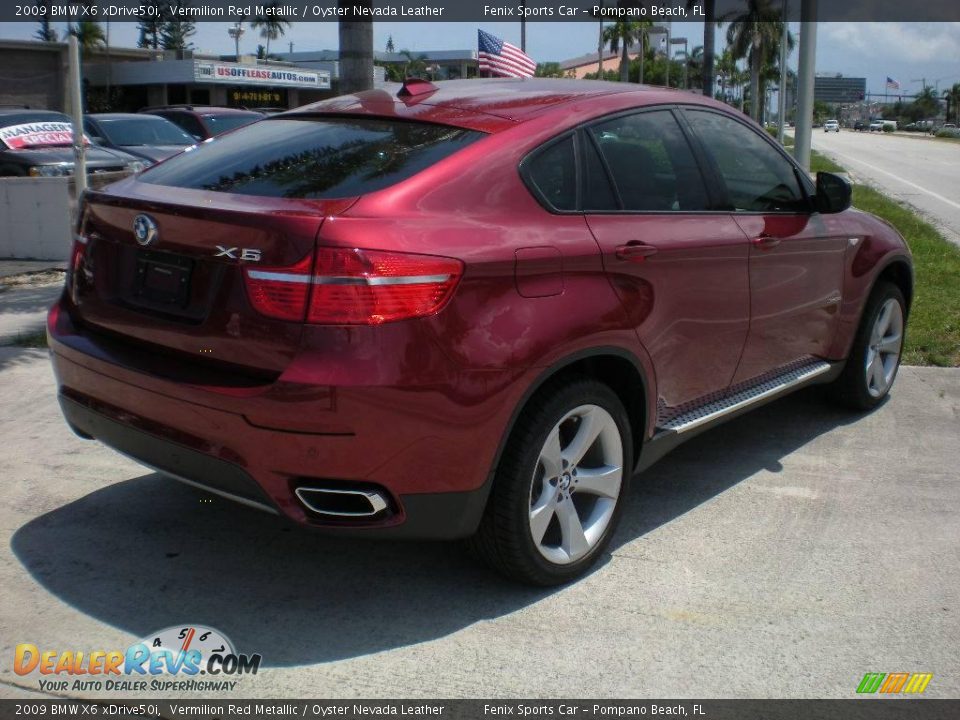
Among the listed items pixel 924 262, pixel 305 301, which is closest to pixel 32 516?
pixel 305 301

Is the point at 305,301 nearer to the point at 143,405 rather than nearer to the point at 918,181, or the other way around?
the point at 143,405

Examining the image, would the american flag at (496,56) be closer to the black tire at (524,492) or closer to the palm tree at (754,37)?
the black tire at (524,492)

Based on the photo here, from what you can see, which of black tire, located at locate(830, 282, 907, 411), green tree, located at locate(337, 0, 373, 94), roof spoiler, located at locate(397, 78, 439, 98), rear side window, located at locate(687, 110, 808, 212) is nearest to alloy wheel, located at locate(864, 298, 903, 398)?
black tire, located at locate(830, 282, 907, 411)

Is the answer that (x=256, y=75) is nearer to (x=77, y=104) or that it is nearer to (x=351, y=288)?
(x=77, y=104)

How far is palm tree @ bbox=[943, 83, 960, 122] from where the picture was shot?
5894 inches

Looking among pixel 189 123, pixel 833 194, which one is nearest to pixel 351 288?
pixel 833 194

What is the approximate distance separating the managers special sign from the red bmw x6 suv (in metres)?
38.3

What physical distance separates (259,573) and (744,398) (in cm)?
217

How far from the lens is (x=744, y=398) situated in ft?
14.8

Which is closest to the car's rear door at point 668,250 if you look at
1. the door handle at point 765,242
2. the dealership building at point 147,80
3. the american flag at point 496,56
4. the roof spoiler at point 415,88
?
the door handle at point 765,242

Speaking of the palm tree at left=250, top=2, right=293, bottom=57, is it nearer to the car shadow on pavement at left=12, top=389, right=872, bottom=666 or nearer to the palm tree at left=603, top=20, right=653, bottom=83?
the palm tree at left=603, top=20, right=653, bottom=83

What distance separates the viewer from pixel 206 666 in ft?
10.2

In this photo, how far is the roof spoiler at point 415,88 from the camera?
13.5 ft

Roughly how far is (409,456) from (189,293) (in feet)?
2.83
